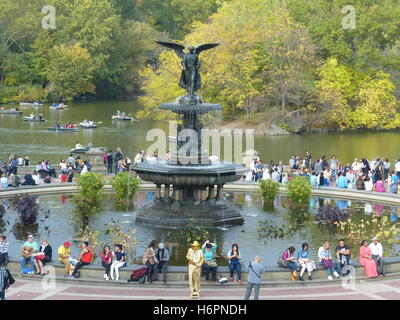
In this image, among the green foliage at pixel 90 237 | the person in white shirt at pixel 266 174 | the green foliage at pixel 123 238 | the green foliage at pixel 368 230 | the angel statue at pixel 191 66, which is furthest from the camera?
the person in white shirt at pixel 266 174

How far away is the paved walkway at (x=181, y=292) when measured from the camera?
28.3 m

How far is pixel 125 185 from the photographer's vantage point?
140 ft

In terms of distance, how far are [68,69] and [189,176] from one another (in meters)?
75.5

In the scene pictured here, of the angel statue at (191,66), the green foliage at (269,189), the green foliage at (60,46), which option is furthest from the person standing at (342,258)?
the green foliage at (60,46)

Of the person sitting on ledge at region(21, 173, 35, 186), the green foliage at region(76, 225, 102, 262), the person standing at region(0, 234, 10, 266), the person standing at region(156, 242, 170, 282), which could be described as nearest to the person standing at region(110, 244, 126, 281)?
the person standing at region(156, 242, 170, 282)

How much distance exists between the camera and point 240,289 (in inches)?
1159

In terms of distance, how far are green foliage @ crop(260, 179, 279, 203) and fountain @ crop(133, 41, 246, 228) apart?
329 cm

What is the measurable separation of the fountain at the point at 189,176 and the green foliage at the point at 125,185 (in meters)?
3.18

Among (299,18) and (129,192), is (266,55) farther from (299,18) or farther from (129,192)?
(129,192)

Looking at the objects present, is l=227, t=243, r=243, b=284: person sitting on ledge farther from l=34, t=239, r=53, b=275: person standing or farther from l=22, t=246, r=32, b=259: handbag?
l=22, t=246, r=32, b=259: handbag

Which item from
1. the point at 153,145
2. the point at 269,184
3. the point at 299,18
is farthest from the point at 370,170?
the point at 299,18

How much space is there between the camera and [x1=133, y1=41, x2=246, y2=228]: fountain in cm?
3812

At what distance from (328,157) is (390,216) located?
27.1 meters

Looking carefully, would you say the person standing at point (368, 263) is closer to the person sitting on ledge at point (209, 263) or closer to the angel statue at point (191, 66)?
the person sitting on ledge at point (209, 263)
